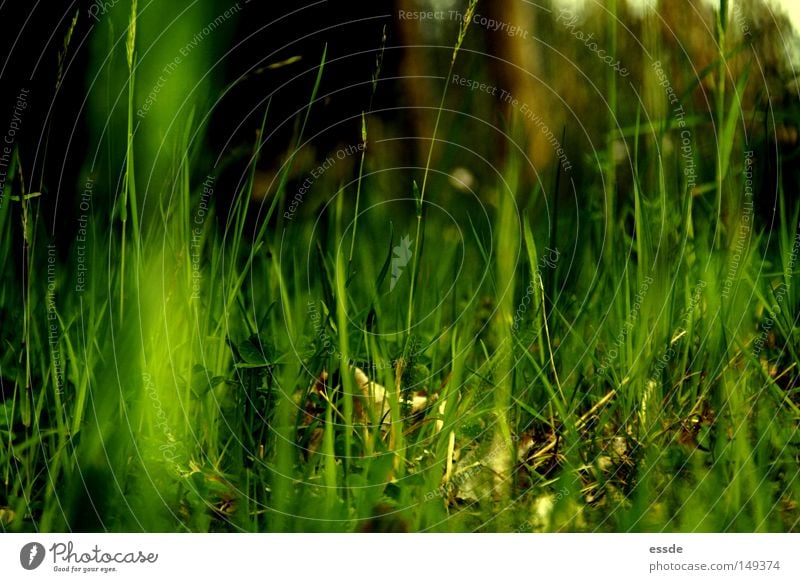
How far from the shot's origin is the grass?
1353 millimetres

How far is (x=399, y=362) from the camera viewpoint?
4.72 ft
